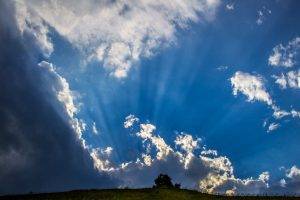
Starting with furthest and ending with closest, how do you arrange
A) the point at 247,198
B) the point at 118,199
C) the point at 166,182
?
the point at 166,182
the point at 247,198
the point at 118,199

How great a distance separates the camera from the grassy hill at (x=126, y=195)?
72581 millimetres

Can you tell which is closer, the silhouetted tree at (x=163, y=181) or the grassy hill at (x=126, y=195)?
the grassy hill at (x=126, y=195)

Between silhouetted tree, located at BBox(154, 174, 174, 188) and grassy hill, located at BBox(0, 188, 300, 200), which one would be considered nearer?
grassy hill, located at BBox(0, 188, 300, 200)

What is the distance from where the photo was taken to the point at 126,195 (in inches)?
2894

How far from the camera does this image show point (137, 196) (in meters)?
73.3

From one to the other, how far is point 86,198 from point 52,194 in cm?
773

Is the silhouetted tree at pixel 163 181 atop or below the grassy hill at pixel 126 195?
atop

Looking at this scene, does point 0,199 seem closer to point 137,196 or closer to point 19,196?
point 19,196

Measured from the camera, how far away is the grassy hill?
7258cm

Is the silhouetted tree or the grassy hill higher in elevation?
the silhouetted tree

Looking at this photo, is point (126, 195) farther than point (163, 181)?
No

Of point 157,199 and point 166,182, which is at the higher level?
point 166,182

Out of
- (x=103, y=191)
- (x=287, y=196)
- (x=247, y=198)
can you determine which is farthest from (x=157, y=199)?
(x=287, y=196)

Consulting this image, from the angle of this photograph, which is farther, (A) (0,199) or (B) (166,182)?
(B) (166,182)
